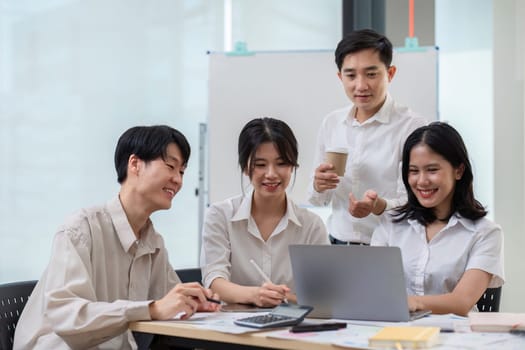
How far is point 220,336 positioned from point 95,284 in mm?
562

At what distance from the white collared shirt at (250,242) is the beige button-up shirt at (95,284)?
0.22m

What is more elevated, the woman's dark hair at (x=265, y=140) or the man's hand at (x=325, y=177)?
the woman's dark hair at (x=265, y=140)

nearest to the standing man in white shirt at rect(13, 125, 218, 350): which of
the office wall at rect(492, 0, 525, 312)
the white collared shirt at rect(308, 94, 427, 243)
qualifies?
the white collared shirt at rect(308, 94, 427, 243)

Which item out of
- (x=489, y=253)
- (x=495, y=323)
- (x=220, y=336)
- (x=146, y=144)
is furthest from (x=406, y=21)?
(x=220, y=336)

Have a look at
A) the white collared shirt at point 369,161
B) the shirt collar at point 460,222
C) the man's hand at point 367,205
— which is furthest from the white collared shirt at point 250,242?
the shirt collar at point 460,222

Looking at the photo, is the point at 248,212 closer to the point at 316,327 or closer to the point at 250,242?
the point at 250,242

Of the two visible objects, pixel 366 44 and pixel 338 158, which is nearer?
pixel 338 158

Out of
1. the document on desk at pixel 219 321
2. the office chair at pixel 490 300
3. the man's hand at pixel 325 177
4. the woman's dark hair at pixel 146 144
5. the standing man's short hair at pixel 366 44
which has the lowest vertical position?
the office chair at pixel 490 300

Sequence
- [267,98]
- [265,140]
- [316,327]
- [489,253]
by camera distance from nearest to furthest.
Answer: [316,327] → [489,253] → [265,140] → [267,98]

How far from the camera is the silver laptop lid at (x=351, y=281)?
6.04ft

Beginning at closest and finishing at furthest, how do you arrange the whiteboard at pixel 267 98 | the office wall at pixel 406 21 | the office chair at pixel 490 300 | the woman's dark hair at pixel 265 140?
the office chair at pixel 490 300 → the woman's dark hair at pixel 265 140 → the whiteboard at pixel 267 98 → the office wall at pixel 406 21

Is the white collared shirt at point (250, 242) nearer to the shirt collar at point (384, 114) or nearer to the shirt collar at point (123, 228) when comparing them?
the shirt collar at point (123, 228)

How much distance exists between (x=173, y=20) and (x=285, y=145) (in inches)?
80.7

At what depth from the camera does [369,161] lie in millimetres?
2869
